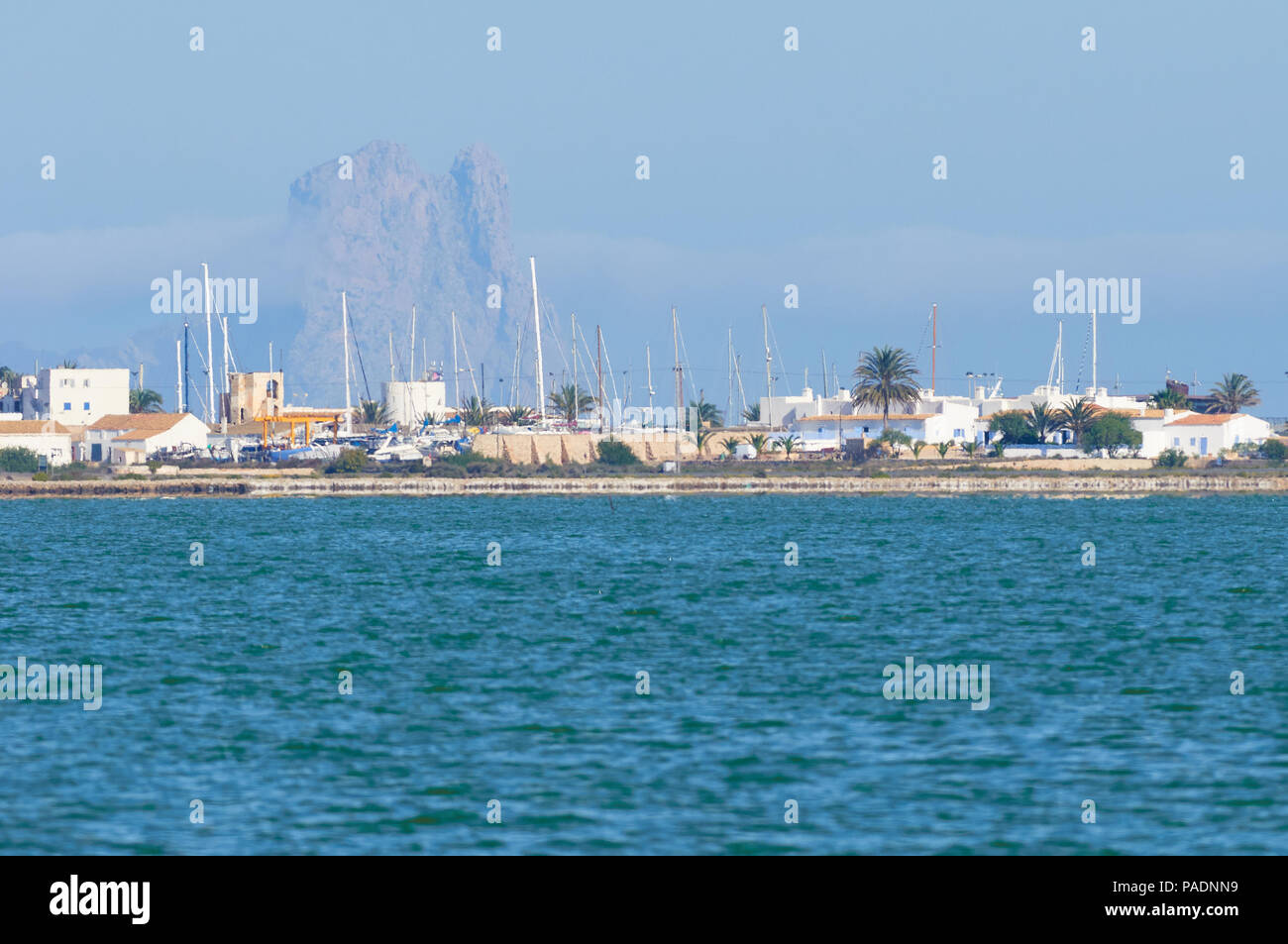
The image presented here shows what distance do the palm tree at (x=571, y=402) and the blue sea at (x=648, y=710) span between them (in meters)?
105

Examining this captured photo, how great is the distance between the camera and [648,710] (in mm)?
27125

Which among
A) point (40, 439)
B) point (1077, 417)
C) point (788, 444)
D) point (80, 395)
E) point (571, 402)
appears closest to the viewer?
point (40, 439)

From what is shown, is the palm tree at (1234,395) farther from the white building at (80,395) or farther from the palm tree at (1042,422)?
the white building at (80,395)

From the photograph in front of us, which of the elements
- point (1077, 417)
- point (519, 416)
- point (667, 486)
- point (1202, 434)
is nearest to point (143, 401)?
point (519, 416)

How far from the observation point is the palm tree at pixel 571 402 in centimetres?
16830

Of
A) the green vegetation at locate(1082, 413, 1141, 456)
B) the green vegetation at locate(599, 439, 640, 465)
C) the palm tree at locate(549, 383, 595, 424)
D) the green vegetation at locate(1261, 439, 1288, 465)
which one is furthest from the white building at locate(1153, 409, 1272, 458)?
the palm tree at locate(549, 383, 595, 424)

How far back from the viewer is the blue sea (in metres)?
19.3

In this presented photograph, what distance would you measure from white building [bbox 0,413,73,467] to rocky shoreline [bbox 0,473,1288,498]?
13756mm

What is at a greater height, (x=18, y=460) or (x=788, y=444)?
(x=18, y=460)

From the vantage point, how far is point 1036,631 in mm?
38406

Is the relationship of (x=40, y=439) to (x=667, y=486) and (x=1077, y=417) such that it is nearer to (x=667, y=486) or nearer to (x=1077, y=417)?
(x=667, y=486)

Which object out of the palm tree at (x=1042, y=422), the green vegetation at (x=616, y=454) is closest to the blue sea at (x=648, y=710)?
the green vegetation at (x=616, y=454)

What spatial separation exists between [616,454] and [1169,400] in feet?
179
